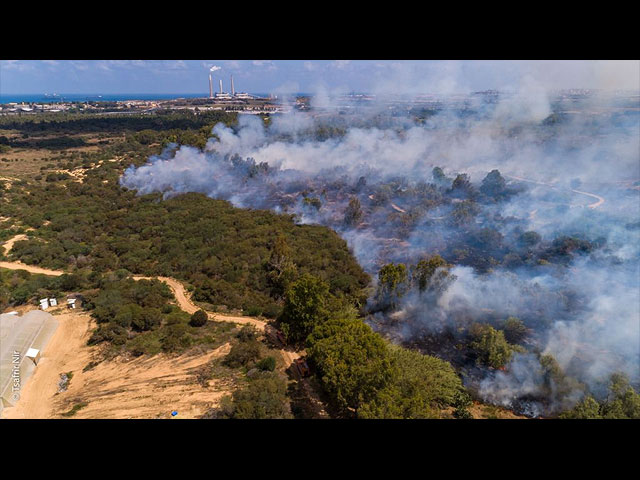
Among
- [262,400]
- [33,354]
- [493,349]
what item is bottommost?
[493,349]

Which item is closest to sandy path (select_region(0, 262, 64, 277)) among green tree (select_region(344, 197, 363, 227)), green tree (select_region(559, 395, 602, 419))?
green tree (select_region(344, 197, 363, 227))

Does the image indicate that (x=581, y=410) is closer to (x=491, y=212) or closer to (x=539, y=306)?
(x=539, y=306)

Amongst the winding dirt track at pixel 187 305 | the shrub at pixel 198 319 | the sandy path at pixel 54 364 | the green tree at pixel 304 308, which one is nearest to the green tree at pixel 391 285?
the green tree at pixel 304 308

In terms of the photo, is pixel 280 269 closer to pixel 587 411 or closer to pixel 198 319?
pixel 198 319

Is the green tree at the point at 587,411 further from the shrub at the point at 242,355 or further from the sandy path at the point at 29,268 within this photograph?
the sandy path at the point at 29,268

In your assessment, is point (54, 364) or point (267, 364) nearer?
point (267, 364)

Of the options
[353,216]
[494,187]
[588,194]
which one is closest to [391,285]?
[353,216]

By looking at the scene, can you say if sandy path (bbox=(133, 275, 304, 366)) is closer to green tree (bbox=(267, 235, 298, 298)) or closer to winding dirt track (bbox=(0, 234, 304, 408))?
winding dirt track (bbox=(0, 234, 304, 408))

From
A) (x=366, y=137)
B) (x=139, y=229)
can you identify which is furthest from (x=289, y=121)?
(x=139, y=229)
